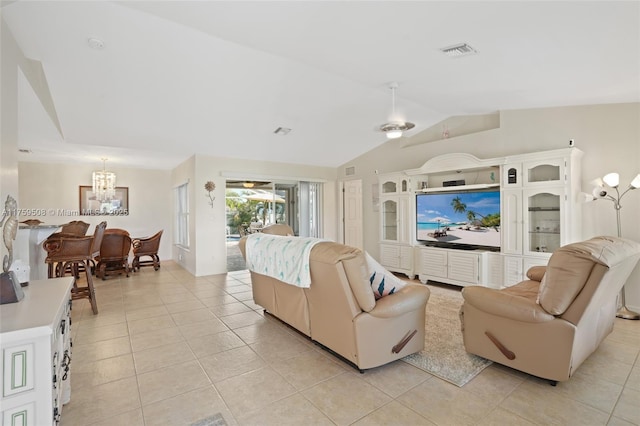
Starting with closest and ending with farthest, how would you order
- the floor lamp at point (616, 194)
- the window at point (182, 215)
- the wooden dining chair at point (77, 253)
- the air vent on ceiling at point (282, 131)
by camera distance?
the floor lamp at point (616, 194), the wooden dining chair at point (77, 253), the air vent on ceiling at point (282, 131), the window at point (182, 215)

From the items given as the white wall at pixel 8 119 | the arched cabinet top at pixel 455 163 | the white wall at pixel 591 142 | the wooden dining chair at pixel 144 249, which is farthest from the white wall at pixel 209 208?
the white wall at pixel 591 142

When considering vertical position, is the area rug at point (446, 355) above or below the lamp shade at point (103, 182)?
below

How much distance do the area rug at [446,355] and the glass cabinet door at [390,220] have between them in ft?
7.83

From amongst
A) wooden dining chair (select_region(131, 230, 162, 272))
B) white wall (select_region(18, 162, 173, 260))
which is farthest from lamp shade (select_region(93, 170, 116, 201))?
wooden dining chair (select_region(131, 230, 162, 272))

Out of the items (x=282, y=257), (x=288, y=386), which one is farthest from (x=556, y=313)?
(x=282, y=257)

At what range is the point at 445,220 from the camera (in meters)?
5.34

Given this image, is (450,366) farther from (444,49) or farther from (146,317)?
(146,317)

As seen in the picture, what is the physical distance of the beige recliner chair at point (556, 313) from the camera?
203cm

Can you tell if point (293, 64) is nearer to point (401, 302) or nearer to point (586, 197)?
point (401, 302)

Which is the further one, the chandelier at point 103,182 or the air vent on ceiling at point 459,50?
the chandelier at point 103,182

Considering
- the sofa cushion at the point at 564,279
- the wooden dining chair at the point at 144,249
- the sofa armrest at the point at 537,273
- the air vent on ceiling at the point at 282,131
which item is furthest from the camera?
the wooden dining chair at the point at 144,249

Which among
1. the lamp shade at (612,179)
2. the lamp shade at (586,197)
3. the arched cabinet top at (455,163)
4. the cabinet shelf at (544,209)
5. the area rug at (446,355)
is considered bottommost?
the area rug at (446,355)

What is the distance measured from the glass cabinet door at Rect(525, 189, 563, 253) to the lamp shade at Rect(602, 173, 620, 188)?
454 millimetres

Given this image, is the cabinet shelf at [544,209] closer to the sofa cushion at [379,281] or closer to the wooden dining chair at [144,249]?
the sofa cushion at [379,281]
